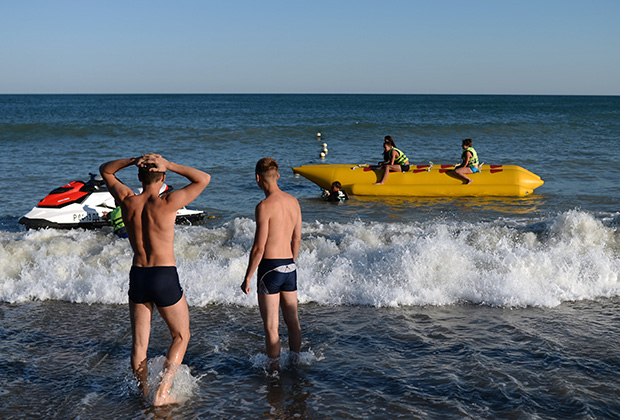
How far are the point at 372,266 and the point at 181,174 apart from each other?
13.9ft

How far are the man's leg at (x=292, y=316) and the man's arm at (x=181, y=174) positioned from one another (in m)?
1.15

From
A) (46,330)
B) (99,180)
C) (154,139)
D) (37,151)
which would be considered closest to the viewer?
(46,330)

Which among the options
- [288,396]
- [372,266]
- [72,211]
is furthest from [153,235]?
[72,211]

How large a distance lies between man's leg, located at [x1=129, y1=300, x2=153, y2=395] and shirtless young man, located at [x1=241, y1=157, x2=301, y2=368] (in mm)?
735

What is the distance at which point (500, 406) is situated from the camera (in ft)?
14.2

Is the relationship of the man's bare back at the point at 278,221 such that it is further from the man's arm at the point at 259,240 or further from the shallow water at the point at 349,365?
the shallow water at the point at 349,365

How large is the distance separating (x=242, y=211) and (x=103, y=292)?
6.25 meters

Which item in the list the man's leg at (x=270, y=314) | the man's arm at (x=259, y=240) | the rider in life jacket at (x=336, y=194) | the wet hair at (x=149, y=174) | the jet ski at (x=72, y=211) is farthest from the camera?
the rider in life jacket at (x=336, y=194)

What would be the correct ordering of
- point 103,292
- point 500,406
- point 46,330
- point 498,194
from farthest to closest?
point 498,194 → point 103,292 → point 46,330 → point 500,406

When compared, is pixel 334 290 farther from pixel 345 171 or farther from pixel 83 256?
pixel 345 171

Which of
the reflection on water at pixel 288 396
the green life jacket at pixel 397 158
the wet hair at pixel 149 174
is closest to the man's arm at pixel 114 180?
A: the wet hair at pixel 149 174

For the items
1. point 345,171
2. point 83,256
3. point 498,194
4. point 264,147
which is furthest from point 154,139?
point 83,256

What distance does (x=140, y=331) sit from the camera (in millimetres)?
4121

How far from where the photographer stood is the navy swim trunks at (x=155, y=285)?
396 centimetres
